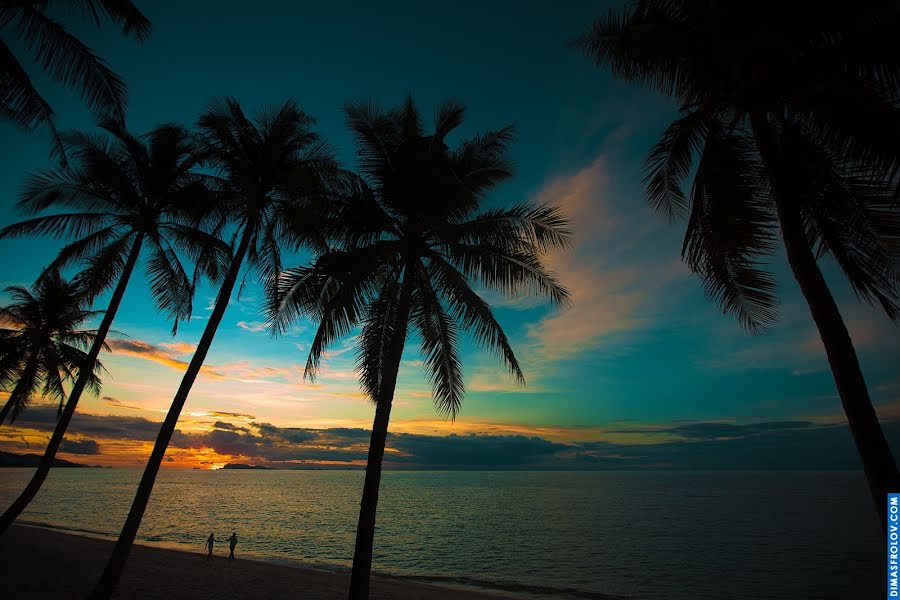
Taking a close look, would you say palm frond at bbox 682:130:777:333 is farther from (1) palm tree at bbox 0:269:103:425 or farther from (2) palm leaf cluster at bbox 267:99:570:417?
(1) palm tree at bbox 0:269:103:425

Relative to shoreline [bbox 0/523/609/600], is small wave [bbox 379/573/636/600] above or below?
below

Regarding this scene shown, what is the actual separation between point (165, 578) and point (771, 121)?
898 inches

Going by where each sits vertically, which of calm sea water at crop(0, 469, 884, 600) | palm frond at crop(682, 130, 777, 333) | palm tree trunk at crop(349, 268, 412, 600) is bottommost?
calm sea water at crop(0, 469, 884, 600)

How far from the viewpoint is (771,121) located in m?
7.82

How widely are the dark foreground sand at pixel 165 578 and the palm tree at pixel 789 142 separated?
14048mm

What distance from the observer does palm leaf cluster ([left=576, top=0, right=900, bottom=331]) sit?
19.3ft

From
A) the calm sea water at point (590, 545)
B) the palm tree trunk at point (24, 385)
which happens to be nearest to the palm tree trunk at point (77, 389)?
the palm tree trunk at point (24, 385)

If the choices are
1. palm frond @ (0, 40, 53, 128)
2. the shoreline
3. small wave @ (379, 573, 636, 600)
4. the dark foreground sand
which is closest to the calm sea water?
small wave @ (379, 573, 636, 600)

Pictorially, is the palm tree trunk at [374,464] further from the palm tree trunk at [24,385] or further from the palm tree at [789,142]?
the palm tree trunk at [24,385]

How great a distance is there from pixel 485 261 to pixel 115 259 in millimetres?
10725

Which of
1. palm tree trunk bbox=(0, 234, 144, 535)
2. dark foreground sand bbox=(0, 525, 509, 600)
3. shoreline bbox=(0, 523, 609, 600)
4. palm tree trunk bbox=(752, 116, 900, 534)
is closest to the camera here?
palm tree trunk bbox=(752, 116, 900, 534)

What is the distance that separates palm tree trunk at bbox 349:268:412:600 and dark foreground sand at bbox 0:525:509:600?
22.5ft

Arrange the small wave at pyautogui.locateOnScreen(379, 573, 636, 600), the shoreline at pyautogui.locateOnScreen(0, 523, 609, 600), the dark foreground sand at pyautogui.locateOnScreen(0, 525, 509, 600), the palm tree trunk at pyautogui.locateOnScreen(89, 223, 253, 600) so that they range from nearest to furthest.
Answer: the palm tree trunk at pyautogui.locateOnScreen(89, 223, 253, 600), the dark foreground sand at pyautogui.locateOnScreen(0, 525, 509, 600), the shoreline at pyautogui.locateOnScreen(0, 523, 609, 600), the small wave at pyautogui.locateOnScreen(379, 573, 636, 600)

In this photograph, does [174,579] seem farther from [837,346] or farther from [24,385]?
[837,346]
